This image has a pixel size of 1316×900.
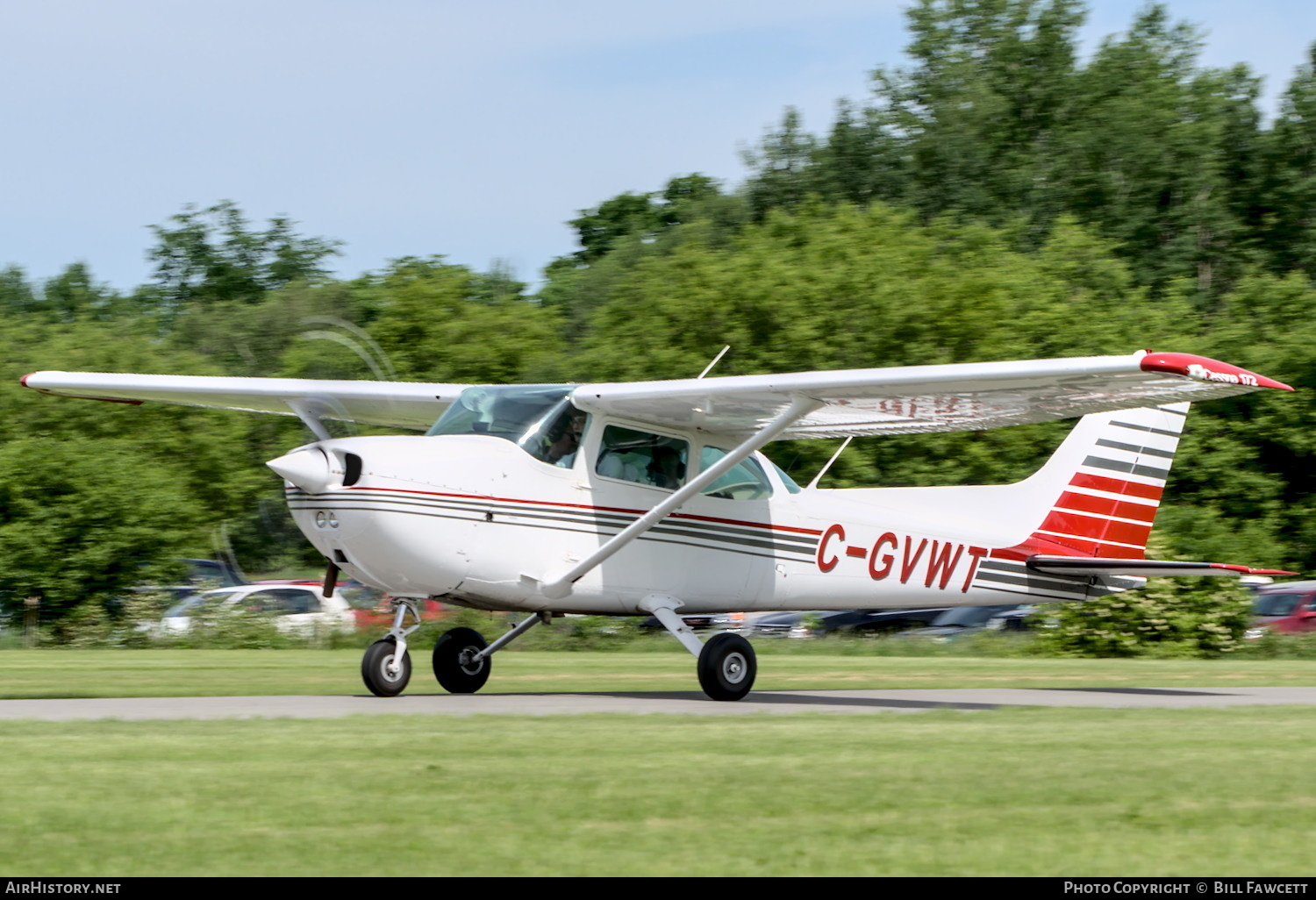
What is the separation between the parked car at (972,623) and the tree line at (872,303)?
6.05 m

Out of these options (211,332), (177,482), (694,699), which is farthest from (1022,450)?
(211,332)

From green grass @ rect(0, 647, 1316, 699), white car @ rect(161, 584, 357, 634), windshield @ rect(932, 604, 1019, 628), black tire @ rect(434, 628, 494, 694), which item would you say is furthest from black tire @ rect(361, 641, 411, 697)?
windshield @ rect(932, 604, 1019, 628)

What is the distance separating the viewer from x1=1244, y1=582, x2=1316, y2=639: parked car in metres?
25.5

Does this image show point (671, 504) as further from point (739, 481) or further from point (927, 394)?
point (927, 394)

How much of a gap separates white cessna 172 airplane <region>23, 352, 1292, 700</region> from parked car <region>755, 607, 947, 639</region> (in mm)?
12659

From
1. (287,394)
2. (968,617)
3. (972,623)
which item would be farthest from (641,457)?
(968,617)

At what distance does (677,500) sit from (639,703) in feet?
5.52

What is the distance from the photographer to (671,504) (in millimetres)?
12602

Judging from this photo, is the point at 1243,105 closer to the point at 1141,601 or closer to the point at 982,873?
the point at 1141,601

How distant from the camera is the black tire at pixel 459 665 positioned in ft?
43.7

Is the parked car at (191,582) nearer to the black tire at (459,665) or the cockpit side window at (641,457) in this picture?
the black tire at (459,665)

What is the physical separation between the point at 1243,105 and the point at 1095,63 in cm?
796

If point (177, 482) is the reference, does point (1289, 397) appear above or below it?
above

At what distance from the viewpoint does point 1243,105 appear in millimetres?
63031
